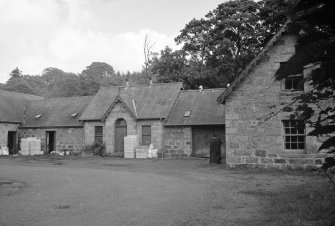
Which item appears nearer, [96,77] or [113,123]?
[113,123]

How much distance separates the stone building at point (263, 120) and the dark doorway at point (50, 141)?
19781mm

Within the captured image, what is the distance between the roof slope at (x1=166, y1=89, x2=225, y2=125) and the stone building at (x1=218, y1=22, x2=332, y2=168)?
7331 mm

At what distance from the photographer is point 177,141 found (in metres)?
26.4

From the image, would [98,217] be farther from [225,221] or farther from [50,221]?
[225,221]

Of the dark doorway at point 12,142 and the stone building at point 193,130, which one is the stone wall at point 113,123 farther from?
the dark doorway at point 12,142

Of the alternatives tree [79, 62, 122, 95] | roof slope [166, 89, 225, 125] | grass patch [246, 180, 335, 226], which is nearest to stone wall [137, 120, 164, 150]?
roof slope [166, 89, 225, 125]

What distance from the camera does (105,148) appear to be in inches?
1115

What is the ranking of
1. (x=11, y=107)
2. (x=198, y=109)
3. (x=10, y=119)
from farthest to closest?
(x=11, y=107), (x=10, y=119), (x=198, y=109)

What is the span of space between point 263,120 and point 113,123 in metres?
14.5

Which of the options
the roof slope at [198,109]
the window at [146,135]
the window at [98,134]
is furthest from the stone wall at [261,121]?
the window at [98,134]

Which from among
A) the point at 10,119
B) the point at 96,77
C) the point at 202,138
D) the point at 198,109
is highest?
the point at 96,77

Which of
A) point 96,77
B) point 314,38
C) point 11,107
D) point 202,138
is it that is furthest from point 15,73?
point 314,38

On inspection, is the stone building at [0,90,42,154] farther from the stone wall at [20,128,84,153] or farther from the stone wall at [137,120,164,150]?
the stone wall at [137,120,164,150]

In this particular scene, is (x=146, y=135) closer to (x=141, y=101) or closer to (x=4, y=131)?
(x=141, y=101)
